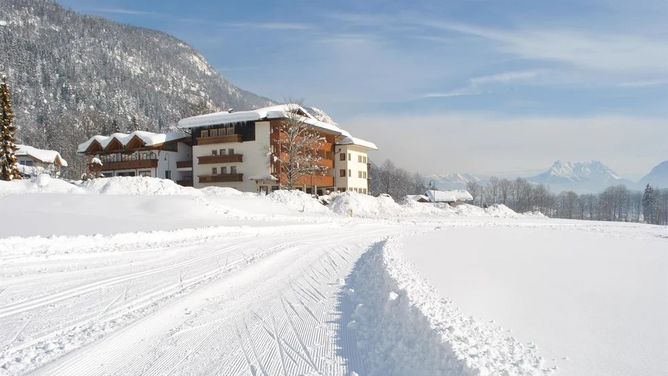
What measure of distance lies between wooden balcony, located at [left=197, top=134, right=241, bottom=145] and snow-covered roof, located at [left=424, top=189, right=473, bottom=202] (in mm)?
72673

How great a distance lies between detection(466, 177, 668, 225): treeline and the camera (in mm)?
135500

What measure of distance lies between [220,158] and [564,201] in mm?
144713

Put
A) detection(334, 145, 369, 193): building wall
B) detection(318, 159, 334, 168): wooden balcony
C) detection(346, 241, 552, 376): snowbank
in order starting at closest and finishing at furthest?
detection(346, 241, 552, 376): snowbank, detection(318, 159, 334, 168): wooden balcony, detection(334, 145, 369, 193): building wall

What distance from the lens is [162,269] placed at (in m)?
11.0

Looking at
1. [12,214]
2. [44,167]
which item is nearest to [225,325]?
[12,214]

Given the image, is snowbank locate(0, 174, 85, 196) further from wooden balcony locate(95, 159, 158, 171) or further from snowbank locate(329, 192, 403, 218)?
snowbank locate(329, 192, 403, 218)

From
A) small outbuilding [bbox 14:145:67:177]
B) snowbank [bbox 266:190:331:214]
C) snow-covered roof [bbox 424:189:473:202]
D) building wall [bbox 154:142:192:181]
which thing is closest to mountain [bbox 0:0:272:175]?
small outbuilding [bbox 14:145:67:177]

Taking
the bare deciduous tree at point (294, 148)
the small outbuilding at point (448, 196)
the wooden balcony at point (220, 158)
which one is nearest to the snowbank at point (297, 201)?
the bare deciduous tree at point (294, 148)

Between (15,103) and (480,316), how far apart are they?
165 m

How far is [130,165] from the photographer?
5478 cm

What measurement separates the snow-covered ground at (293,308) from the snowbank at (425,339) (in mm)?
26

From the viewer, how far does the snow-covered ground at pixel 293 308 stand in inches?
194

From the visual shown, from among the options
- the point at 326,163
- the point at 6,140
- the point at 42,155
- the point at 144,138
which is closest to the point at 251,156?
the point at 326,163

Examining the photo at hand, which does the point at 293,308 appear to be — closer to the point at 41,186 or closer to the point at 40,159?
the point at 41,186
